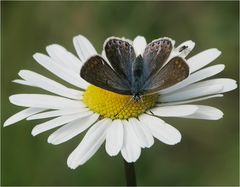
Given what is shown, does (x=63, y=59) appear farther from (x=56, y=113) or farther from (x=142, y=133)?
(x=142, y=133)

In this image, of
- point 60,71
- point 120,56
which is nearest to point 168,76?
point 120,56

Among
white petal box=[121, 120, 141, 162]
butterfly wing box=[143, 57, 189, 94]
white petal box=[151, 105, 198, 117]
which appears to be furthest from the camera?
butterfly wing box=[143, 57, 189, 94]

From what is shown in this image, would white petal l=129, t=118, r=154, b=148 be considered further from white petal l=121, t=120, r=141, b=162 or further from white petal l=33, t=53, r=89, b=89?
white petal l=33, t=53, r=89, b=89

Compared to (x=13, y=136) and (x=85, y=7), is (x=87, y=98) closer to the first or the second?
(x=13, y=136)

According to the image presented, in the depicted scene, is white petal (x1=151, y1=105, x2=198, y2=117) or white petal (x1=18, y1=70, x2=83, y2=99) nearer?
white petal (x1=151, y1=105, x2=198, y2=117)

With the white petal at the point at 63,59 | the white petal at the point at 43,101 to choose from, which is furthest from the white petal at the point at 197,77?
the white petal at the point at 63,59

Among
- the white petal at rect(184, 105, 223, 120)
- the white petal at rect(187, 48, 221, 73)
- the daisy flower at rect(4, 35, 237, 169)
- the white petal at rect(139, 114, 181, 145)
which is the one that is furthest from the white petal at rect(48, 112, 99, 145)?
the white petal at rect(187, 48, 221, 73)
